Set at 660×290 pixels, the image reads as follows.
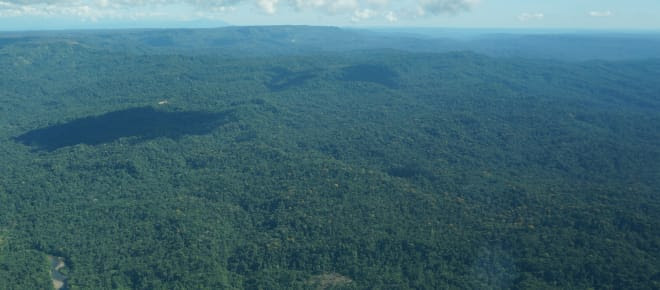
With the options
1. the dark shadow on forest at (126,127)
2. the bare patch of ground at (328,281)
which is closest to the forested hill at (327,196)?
the bare patch of ground at (328,281)

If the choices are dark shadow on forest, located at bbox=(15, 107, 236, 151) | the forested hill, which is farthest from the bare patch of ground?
dark shadow on forest, located at bbox=(15, 107, 236, 151)

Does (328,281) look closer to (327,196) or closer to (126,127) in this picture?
(327,196)

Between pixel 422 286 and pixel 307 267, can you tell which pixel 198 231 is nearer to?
pixel 307 267

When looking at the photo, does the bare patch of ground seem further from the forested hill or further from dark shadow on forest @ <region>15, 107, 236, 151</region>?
dark shadow on forest @ <region>15, 107, 236, 151</region>

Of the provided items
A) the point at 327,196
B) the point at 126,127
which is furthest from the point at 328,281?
the point at 126,127

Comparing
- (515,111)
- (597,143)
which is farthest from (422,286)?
(515,111)

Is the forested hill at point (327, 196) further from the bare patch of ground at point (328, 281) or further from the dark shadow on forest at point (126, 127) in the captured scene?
the dark shadow on forest at point (126, 127)

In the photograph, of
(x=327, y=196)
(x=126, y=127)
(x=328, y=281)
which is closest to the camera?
(x=328, y=281)
